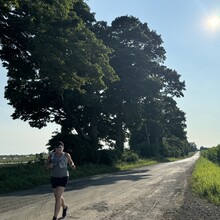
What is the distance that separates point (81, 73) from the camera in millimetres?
24703

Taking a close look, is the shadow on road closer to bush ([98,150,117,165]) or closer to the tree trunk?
bush ([98,150,117,165])

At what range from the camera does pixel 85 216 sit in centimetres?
998

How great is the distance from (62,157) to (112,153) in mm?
30639

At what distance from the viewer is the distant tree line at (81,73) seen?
21.0 metres

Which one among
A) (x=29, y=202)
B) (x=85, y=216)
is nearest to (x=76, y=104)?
(x=29, y=202)

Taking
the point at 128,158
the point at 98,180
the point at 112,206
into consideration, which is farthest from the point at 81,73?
the point at 128,158

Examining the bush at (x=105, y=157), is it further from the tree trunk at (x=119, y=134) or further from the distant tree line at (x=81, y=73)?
the tree trunk at (x=119, y=134)

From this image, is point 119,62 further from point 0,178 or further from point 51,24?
point 0,178

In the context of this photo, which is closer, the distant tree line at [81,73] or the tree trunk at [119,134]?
the distant tree line at [81,73]

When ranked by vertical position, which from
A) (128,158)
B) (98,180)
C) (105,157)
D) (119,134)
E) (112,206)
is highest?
(119,134)

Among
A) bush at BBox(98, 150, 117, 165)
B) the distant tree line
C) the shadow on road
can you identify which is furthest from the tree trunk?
the shadow on road

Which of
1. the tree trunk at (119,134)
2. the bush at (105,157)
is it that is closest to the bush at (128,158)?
the tree trunk at (119,134)

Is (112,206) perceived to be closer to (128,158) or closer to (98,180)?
(98,180)

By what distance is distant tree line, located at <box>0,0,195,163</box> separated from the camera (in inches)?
825
